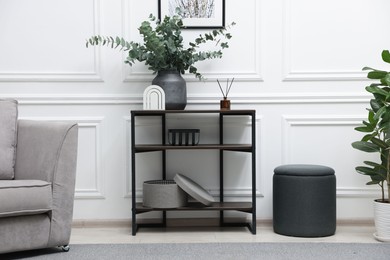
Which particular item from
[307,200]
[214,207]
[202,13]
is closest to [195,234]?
[214,207]

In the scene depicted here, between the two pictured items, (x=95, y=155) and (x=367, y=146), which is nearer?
(x=367, y=146)

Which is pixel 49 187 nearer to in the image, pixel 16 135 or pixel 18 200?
pixel 18 200

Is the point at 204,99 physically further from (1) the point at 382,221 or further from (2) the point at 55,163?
(1) the point at 382,221

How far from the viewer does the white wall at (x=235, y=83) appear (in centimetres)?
334

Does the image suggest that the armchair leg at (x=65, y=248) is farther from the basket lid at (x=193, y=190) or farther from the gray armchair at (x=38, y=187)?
the basket lid at (x=193, y=190)

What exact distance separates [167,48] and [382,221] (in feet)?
4.70

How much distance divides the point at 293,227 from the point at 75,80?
1.47m

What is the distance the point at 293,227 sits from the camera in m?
3.02

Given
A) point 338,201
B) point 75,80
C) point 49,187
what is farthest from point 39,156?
point 338,201

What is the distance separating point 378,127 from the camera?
117 inches

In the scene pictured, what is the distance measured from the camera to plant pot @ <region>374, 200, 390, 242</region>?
2.91 m

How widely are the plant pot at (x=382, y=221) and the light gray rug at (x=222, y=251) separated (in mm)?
99

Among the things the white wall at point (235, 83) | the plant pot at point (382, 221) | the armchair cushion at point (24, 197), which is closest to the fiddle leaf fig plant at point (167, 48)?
the white wall at point (235, 83)

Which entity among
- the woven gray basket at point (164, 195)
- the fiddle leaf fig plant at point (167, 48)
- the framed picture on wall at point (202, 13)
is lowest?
the woven gray basket at point (164, 195)
